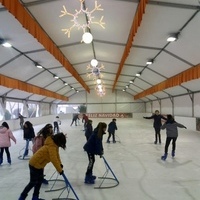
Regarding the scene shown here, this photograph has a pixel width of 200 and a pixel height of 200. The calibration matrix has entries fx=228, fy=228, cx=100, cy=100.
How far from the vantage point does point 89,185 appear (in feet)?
17.1

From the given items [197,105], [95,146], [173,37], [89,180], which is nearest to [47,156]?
[95,146]

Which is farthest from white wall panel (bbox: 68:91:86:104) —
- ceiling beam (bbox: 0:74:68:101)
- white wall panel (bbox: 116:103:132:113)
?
ceiling beam (bbox: 0:74:68:101)

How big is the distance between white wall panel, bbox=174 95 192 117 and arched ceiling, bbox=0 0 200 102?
3.71 meters

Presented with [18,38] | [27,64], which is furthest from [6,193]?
[27,64]

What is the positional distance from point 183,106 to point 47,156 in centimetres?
1901

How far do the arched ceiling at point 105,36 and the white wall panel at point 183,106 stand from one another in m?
3.71

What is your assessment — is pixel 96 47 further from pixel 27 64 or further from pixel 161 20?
pixel 161 20

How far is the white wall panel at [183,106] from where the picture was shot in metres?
19.5

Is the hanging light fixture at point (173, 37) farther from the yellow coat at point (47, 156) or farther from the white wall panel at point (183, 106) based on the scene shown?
the white wall panel at point (183, 106)

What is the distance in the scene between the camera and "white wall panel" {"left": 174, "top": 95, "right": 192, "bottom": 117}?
1950 cm

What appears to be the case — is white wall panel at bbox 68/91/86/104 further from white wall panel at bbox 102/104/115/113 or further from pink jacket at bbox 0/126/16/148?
pink jacket at bbox 0/126/16/148

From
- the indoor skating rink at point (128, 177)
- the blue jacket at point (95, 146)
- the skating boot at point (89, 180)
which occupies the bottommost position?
the indoor skating rink at point (128, 177)

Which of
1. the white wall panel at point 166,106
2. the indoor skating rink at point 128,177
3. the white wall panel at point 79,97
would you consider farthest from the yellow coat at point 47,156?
the white wall panel at point 79,97

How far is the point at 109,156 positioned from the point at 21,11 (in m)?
5.57
